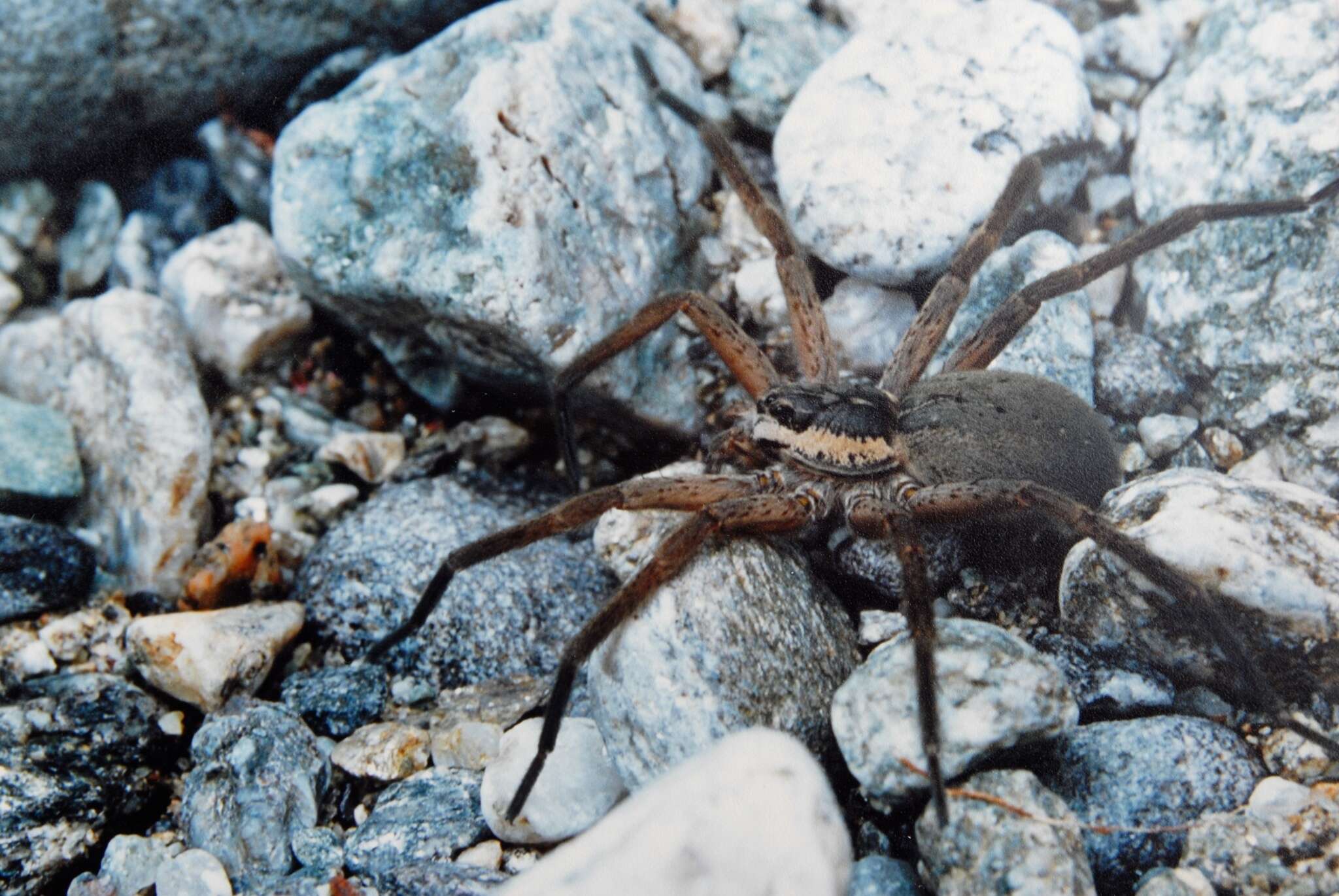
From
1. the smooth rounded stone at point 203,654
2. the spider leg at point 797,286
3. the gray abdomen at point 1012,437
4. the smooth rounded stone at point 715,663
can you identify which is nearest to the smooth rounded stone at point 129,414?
the smooth rounded stone at point 203,654

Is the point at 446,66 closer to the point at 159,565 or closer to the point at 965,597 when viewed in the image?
the point at 159,565

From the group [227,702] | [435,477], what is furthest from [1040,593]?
[227,702]

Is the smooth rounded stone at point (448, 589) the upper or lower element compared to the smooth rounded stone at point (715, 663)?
lower

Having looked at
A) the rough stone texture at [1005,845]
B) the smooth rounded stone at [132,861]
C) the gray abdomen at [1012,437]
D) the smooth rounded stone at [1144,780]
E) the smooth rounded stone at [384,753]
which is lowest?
the smooth rounded stone at [132,861]

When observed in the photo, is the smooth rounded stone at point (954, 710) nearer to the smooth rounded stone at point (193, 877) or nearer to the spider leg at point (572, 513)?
the spider leg at point (572, 513)

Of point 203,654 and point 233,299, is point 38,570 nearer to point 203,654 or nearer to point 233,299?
point 203,654

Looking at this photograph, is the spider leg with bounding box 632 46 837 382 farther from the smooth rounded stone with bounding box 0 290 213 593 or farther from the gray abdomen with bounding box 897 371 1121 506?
the smooth rounded stone with bounding box 0 290 213 593

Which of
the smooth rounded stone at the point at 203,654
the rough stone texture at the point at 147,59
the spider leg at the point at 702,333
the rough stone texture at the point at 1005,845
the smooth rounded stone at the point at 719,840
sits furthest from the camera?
the rough stone texture at the point at 147,59
